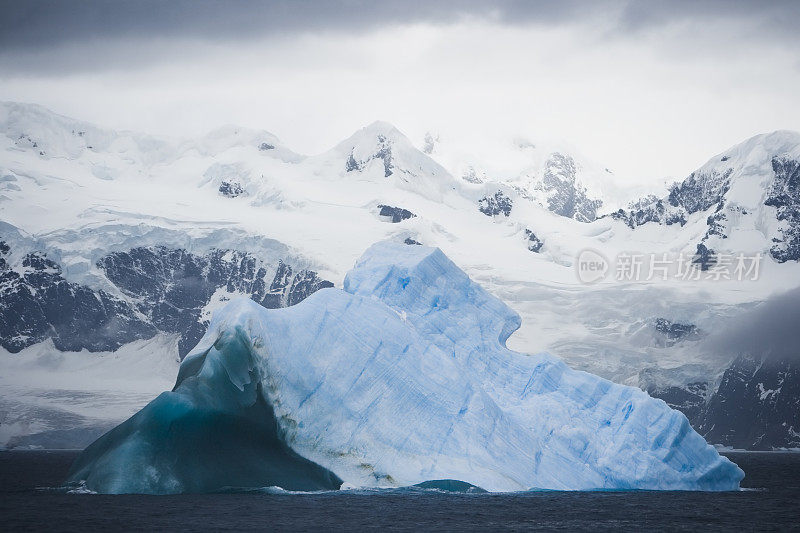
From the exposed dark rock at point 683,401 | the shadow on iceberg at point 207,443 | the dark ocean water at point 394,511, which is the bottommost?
the exposed dark rock at point 683,401

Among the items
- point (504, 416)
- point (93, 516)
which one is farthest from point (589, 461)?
point (93, 516)

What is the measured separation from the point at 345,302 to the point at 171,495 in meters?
12.4

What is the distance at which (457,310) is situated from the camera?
65.6 meters

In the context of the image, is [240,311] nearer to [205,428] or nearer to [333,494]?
[205,428]

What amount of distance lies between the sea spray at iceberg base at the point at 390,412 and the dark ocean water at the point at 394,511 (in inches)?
43.7

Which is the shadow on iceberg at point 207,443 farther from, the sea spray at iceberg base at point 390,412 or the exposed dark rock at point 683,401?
the exposed dark rock at point 683,401

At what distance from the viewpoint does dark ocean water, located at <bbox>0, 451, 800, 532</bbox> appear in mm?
45375

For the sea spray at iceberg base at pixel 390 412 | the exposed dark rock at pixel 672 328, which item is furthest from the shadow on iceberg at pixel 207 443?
the exposed dark rock at pixel 672 328

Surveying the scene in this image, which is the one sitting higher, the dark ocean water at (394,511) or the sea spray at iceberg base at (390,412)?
the sea spray at iceberg base at (390,412)

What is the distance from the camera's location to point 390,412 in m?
55.7

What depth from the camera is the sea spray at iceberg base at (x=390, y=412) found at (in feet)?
168

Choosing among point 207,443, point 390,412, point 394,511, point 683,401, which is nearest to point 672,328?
point 683,401

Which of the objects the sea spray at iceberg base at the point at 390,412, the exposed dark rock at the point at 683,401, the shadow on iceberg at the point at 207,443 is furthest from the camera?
the exposed dark rock at the point at 683,401

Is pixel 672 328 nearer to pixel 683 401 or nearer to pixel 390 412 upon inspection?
pixel 683 401
